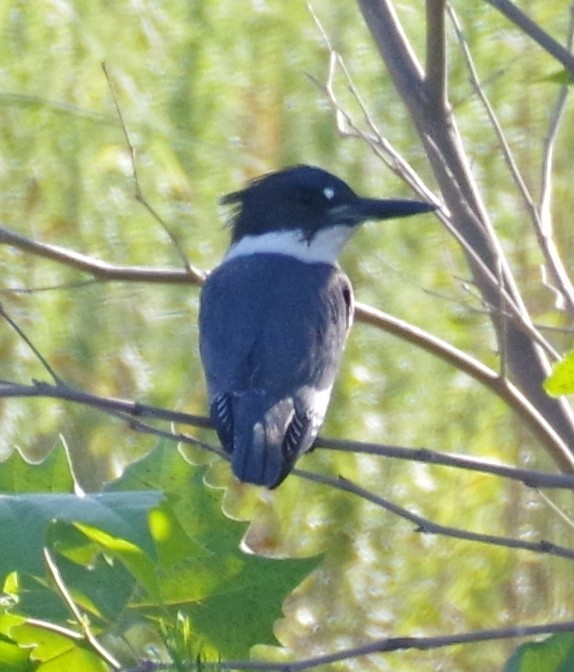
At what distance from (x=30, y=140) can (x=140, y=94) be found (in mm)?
177

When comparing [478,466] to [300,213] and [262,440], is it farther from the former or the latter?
[300,213]

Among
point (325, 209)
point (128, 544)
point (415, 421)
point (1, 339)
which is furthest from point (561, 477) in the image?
point (1, 339)

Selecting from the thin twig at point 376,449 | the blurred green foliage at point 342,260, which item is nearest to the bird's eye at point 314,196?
the blurred green foliage at point 342,260

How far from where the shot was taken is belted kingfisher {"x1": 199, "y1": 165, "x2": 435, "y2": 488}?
135 cm

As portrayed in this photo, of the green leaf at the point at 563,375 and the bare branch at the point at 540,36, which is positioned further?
the bare branch at the point at 540,36

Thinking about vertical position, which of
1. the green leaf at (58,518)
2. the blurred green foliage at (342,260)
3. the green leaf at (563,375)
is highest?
the green leaf at (563,375)

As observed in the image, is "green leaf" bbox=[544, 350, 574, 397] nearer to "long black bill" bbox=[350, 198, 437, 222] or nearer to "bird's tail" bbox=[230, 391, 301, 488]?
"bird's tail" bbox=[230, 391, 301, 488]

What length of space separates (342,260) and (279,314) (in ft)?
1.75

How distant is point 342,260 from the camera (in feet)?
6.86

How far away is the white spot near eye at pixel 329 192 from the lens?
1.81 meters

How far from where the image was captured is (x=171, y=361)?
2.02 m

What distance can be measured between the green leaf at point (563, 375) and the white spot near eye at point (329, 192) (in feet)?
3.68

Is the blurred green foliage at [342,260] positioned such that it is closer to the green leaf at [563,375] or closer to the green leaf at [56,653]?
the green leaf at [56,653]

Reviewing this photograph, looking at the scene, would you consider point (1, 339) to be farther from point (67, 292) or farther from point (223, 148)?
point (223, 148)
